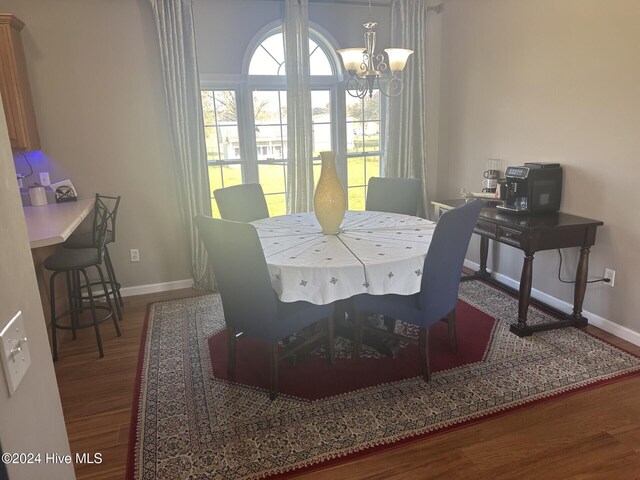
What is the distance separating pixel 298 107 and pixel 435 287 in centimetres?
248

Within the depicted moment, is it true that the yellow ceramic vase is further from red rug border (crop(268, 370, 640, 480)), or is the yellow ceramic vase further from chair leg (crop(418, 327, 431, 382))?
red rug border (crop(268, 370, 640, 480))

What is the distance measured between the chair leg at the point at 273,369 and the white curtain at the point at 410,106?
2779mm

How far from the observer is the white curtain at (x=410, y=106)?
428 cm

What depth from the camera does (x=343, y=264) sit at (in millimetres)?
2270

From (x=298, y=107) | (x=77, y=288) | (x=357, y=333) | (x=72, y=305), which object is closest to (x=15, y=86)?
(x=77, y=288)

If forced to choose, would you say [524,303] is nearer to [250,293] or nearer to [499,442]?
[499,442]

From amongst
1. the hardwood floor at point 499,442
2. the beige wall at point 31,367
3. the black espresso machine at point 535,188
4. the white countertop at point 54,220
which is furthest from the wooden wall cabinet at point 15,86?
the black espresso machine at point 535,188

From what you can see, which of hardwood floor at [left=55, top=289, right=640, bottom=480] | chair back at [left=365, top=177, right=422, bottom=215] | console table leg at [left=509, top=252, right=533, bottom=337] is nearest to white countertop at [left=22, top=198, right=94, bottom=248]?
hardwood floor at [left=55, top=289, right=640, bottom=480]

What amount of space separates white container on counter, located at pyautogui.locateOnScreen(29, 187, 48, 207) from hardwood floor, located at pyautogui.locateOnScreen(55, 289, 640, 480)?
171 cm

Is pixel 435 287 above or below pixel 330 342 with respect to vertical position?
above

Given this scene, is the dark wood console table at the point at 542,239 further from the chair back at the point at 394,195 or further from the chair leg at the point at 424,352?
the chair leg at the point at 424,352

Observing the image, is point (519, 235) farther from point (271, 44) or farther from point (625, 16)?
point (271, 44)

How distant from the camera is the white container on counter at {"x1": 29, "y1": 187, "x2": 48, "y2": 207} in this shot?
11.5 ft

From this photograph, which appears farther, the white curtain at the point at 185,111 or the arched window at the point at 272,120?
the arched window at the point at 272,120
